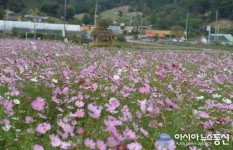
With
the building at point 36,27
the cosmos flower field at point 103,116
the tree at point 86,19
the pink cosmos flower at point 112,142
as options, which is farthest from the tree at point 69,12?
the pink cosmos flower at point 112,142

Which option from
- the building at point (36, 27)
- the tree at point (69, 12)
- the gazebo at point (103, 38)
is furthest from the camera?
the tree at point (69, 12)

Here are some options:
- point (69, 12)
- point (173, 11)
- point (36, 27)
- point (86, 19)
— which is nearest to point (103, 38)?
point (36, 27)

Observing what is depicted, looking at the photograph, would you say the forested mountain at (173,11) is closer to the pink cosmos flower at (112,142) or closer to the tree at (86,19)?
the tree at (86,19)

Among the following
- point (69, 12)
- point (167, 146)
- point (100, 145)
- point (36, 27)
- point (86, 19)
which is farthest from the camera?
point (86, 19)

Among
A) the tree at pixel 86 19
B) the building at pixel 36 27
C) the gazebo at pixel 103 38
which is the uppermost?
the tree at pixel 86 19

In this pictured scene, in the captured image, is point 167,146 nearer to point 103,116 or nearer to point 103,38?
point 103,116

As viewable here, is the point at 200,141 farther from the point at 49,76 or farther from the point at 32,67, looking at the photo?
the point at 32,67

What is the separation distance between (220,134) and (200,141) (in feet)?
0.45

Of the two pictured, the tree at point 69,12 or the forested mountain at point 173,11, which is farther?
→ the tree at point 69,12

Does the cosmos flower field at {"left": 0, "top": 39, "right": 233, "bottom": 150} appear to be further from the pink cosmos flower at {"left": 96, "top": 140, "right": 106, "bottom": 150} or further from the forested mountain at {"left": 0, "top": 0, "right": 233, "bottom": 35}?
the forested mountain at {"left": 0, "top": 0, "right": 233, "bottom": 35}

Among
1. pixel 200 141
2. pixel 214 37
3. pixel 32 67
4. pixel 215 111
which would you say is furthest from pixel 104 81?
pixel 214 37

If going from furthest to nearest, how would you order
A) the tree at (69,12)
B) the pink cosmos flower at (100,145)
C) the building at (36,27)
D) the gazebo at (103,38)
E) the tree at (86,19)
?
the tree at (86,19)
the tree at (69,12)
the building at (36,27)
the gazebo at (103,38)
the pink cosmos flower at (100,145)

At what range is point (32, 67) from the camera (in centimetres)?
468

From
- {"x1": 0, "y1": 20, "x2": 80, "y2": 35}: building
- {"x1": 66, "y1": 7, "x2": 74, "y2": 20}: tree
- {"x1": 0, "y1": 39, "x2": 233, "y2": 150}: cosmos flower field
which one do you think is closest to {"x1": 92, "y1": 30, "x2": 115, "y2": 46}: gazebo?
{"x1": 0, "y1": 39, "x2": 233, "y2": 150}: cosmos flower field
